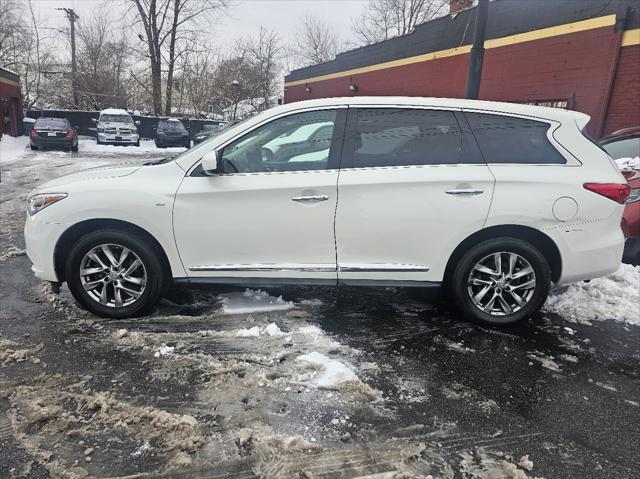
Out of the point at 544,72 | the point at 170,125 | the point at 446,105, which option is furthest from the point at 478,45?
the point at 170,125

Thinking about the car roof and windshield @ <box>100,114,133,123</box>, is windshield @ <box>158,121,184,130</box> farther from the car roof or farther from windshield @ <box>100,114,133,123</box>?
the car roof

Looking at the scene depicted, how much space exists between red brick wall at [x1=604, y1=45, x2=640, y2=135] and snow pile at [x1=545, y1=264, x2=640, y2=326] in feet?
22.6

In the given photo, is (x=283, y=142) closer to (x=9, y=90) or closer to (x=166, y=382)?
(x=166, y=382)

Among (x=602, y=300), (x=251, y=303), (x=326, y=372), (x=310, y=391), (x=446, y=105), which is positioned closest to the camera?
(x=310, y=391)

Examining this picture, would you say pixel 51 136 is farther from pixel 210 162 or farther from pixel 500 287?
pixel 500 287

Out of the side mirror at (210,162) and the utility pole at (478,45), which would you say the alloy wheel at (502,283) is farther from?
the utility pole at (478,45)

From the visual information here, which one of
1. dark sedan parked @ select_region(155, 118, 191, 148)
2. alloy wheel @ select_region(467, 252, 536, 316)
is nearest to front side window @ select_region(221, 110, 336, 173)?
alloy wheel @ select_region(467, 252, 536, 316)

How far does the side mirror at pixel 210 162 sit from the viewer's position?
11.7ft

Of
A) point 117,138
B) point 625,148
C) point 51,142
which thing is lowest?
point 51,142

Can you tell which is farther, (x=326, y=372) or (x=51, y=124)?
(x=51, y=124)

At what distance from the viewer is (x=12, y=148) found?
21.4 m

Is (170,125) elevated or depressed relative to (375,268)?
elevated

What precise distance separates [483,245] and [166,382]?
8.68 ft

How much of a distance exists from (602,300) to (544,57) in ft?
32.8
